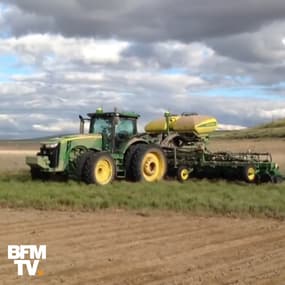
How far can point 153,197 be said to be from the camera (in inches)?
542

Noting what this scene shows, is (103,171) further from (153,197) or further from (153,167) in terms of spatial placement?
(153,197)

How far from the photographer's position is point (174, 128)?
65.4ft

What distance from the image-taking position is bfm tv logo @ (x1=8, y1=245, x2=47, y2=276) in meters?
7.22

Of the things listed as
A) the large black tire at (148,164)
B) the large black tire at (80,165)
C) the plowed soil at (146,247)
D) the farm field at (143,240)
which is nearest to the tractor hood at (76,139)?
the large black tire at (80,165)

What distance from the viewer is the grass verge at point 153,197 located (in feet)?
40.8

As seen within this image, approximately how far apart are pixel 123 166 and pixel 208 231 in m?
8.17

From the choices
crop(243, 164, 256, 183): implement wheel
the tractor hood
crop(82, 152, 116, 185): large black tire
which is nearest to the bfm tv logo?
crop(82, 152, 116, 185): large black tire

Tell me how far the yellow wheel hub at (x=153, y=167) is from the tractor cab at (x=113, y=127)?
844mm

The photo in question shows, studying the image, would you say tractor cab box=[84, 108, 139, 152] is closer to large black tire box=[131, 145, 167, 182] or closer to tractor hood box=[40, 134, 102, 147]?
tractor hood box=[40, 134, 102, 147]

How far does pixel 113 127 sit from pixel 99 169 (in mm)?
1516

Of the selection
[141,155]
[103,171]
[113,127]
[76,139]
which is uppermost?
[113,127]

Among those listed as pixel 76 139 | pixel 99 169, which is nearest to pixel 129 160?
pixel 99 169

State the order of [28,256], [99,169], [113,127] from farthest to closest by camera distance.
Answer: [113,127], [99,169], [28,256]

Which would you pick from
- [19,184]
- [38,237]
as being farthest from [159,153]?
[38,237]
